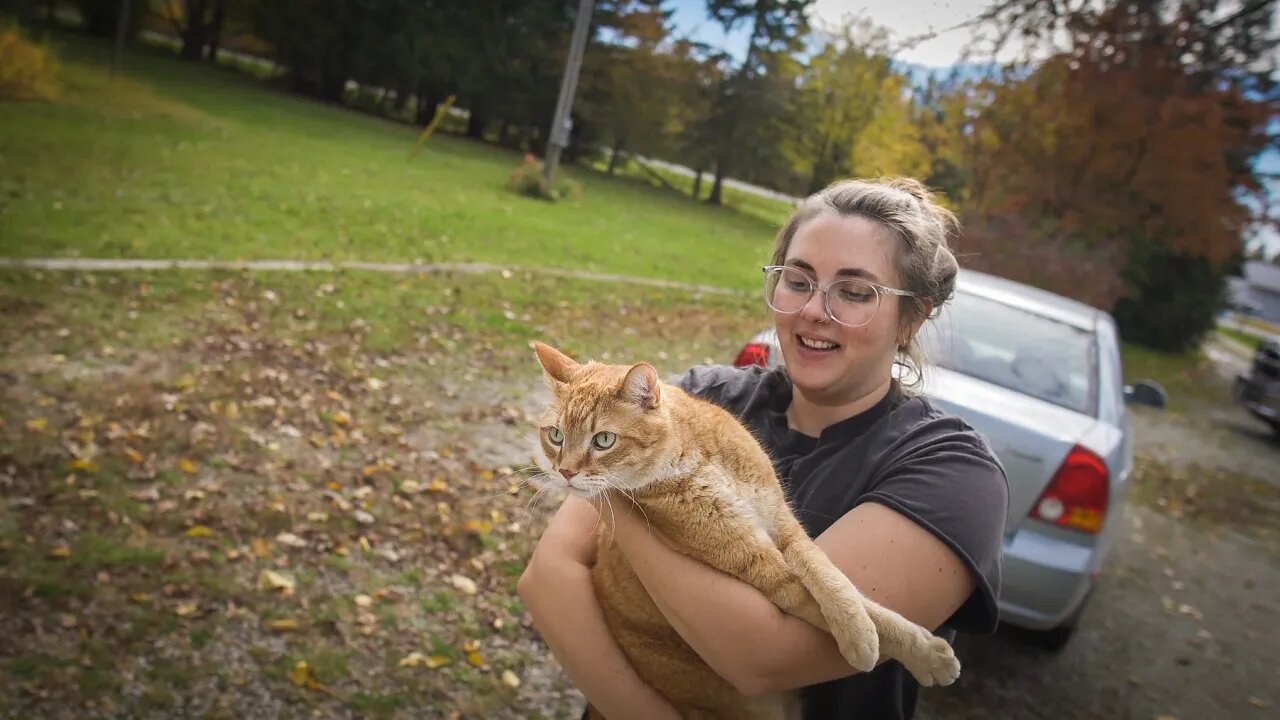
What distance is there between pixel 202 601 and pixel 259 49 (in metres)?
35.6

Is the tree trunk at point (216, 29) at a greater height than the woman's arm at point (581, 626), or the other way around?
the tree trunk at point (216, 29)

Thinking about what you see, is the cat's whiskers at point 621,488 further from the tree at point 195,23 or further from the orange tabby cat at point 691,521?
the tree at point 195,23

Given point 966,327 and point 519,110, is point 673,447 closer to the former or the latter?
Answer: point 966,327

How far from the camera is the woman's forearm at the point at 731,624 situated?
1527mm

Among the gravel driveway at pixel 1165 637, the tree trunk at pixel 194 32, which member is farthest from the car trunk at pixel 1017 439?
the tree trunk at pixel 194 32

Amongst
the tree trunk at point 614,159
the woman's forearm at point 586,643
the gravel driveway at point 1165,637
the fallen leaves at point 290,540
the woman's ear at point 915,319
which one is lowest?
the fallen leaves at point 290,540

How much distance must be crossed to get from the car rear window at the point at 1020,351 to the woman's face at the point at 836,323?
2.53m

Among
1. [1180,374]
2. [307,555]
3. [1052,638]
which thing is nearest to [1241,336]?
[1180,374]

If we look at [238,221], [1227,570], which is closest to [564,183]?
[238,221]

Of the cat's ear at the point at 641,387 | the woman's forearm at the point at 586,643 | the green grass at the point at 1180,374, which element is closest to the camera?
the woman's forearm at the point at 586,643

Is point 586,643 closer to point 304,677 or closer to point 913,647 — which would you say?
point 913,647

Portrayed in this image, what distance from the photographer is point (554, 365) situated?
2.09 meters

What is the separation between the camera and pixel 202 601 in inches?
145

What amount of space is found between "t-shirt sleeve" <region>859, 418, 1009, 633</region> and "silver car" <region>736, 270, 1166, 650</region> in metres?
1.50
